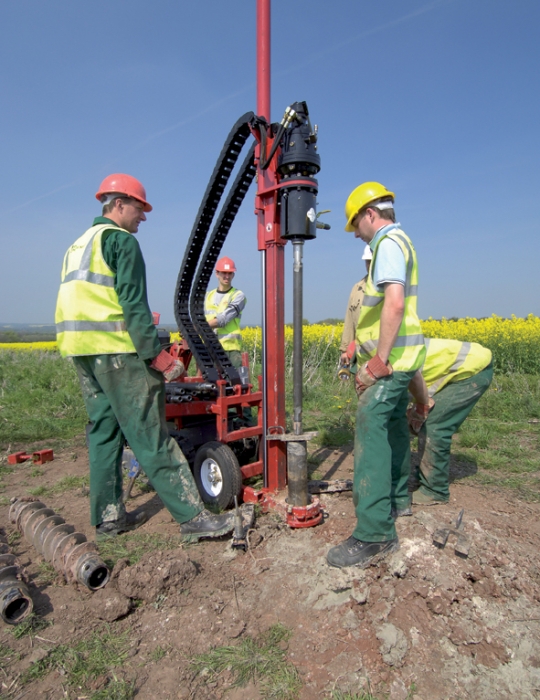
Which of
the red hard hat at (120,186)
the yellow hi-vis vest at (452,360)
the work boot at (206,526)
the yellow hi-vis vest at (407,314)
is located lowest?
the work boot at (206,526)

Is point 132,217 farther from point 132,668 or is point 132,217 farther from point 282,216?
point 132,668

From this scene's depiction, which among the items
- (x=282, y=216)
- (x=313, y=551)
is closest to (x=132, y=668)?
(x=313, y=551)

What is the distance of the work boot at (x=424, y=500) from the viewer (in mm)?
3925

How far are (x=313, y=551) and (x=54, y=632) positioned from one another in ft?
4.81

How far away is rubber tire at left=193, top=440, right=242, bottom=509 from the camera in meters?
3.68

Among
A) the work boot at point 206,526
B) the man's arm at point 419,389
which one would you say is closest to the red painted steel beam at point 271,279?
the work boot at point 206,526

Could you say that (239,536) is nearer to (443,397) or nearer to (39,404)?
(443,397)

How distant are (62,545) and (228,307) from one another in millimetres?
3885

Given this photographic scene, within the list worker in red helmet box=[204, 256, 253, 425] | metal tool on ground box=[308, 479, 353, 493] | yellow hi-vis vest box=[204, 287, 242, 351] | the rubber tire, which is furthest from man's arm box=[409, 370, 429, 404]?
yellow hi-vis vest box=[204, 287, 242, 351]

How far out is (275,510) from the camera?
A: 355 centimetres

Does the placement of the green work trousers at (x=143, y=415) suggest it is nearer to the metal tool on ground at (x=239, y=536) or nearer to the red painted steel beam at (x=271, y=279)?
the metal tool on ground at (x=239, y=536)

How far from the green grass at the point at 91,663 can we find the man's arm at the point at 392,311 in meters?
2.05

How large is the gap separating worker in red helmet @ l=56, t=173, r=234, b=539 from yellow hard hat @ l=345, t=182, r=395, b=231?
1.43 m

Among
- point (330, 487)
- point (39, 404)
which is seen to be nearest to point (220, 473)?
point (330, 487)
